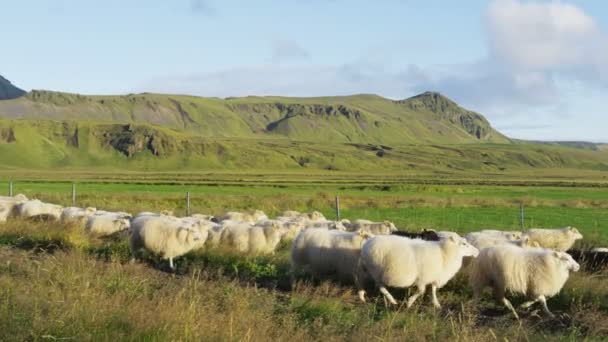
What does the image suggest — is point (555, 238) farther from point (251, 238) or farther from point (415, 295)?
point (415, 295)

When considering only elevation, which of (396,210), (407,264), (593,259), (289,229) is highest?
(407,264)

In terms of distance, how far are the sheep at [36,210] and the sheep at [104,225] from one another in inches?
144

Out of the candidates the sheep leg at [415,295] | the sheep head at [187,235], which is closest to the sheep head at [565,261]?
the sheep leg at [415,295]

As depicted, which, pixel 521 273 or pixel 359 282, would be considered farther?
pixel 359 282

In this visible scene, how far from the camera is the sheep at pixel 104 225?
61.2 ft

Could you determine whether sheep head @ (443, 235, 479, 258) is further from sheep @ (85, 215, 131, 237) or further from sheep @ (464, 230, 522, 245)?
sheep @ (85, 215, 131, 237)

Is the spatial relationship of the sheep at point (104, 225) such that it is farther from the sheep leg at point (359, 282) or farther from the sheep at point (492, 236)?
the sheep at point (492, 236)

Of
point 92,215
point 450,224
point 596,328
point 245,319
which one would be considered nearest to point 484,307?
point 596,328

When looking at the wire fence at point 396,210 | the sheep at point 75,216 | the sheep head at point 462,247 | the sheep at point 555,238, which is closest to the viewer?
the sheep head at point 462,247

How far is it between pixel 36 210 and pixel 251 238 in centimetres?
1025

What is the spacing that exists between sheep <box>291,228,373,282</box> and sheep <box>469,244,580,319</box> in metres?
2.43

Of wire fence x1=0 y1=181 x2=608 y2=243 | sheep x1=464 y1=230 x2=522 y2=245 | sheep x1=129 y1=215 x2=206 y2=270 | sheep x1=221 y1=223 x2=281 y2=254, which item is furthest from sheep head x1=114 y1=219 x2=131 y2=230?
wire fence x1=0 y1=181 x2=608 y2=243

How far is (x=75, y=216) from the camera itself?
2066 centimetres

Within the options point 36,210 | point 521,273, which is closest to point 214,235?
point 521,273
